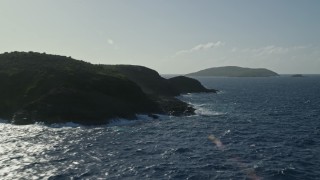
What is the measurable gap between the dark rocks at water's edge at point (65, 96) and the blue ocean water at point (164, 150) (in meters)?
5.02

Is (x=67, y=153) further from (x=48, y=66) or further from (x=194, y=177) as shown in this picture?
(x=48, y=66)

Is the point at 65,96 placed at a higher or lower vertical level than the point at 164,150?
higher

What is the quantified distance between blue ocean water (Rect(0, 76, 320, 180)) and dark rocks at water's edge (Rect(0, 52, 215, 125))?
502 cm

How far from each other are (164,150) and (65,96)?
41711mm

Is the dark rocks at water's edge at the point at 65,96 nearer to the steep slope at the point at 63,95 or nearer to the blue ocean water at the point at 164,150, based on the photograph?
the steep slope at the point at 63,95

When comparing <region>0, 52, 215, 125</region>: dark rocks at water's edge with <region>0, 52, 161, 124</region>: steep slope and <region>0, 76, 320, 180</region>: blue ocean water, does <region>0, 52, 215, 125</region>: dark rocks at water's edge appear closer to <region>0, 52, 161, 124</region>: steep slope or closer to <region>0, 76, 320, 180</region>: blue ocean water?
<region>0, 52, 161, 124</region>: steep slope

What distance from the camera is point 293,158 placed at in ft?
168

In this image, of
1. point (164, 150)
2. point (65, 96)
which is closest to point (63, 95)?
point (65, 96)

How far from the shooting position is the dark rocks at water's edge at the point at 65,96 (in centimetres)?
8219

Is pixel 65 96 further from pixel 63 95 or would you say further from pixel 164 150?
pixel 164 150

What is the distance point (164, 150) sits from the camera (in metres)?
55.8

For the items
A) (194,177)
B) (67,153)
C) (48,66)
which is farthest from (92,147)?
(48,66)

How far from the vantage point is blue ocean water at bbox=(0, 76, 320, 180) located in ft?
145

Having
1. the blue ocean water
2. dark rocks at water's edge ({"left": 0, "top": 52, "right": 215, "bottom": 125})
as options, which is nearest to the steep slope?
dark rocks at water's edge ({"left": 0, "top": 52, "right": 215, "bottom": 125})
